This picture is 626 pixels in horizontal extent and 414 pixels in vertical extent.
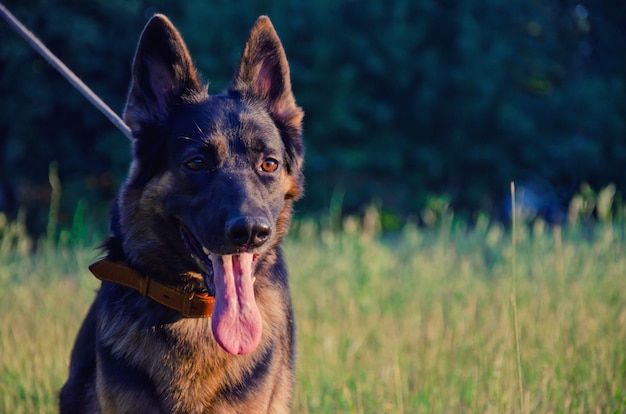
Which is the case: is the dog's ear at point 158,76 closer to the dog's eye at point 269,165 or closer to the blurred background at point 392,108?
the dog's eye at point 269,165

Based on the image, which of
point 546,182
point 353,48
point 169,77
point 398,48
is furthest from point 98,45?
point 169,77

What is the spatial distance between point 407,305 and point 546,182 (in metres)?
18.2

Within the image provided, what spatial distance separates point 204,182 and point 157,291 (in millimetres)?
496

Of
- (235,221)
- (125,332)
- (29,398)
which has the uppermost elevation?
(235,221)

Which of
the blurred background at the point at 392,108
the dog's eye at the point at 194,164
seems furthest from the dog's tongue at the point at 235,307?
the blurred background at the point at 392,108

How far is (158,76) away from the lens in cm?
303

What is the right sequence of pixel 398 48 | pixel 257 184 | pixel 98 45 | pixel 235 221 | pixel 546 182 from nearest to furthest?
1. pixel 235 221
2. pixel 257 184
3. pixel 98 45
4. pixel 398 48
5. pixel 546 182

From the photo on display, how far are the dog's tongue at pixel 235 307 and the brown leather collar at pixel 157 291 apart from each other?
0.50ft

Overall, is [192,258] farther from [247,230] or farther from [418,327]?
[418,327]

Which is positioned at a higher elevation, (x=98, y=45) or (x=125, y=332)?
(x=98, y=45)

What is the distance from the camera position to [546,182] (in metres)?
22.6

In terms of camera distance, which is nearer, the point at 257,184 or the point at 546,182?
the point at 257,184

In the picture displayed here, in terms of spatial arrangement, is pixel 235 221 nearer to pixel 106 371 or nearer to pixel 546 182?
pixel 106 371

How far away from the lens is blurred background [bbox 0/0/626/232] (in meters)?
19.2
